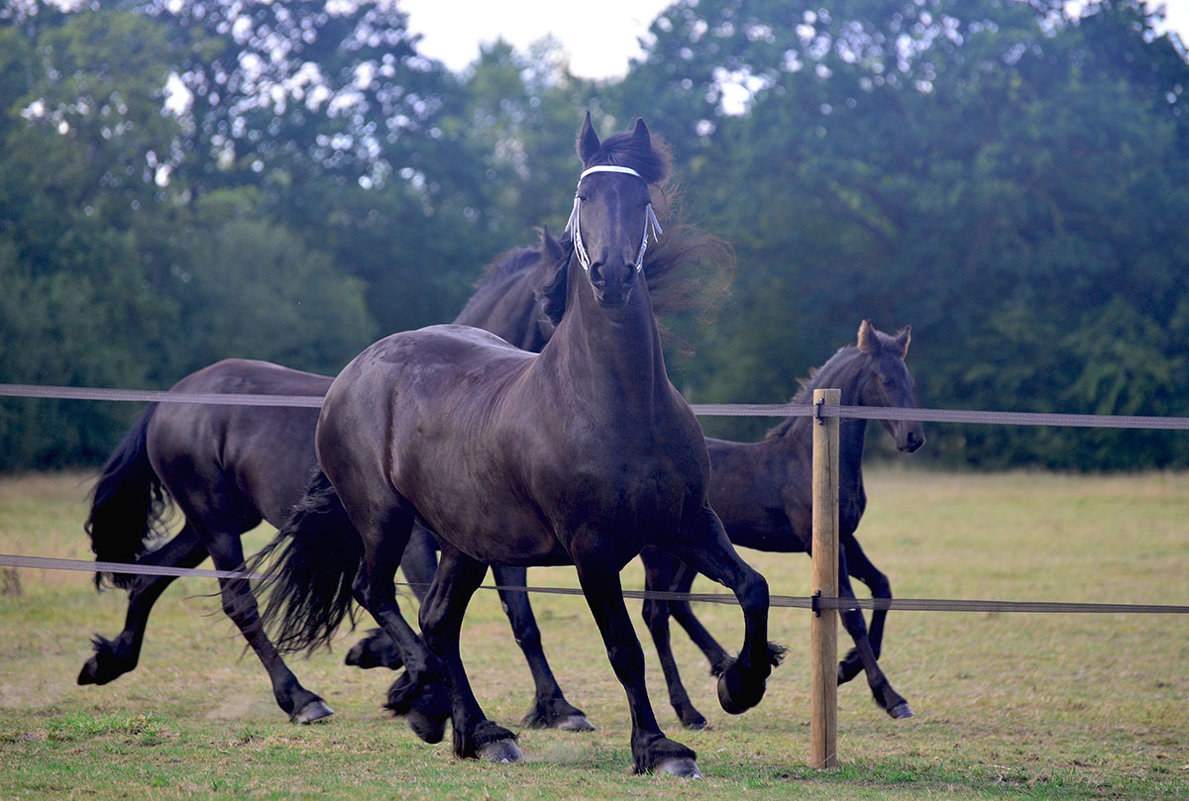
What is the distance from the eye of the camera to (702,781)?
4094 mm

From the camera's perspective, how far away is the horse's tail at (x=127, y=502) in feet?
23.0

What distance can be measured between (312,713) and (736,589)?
265 cm

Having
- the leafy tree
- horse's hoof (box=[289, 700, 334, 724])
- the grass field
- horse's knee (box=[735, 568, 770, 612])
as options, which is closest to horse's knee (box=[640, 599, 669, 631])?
the grass field

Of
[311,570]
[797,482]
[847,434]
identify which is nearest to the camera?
[311,570]

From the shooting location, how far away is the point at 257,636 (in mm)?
6195

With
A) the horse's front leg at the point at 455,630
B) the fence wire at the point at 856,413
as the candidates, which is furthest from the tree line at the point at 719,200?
the horse's front leg at the point at 455,630

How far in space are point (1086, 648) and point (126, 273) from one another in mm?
24547

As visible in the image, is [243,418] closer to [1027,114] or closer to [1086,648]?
[1086,648]

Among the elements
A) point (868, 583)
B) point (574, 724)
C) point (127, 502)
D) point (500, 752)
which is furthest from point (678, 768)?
point (127, 502)

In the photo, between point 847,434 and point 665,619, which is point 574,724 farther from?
point 847,434

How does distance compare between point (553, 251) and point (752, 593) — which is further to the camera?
point (553, 251)

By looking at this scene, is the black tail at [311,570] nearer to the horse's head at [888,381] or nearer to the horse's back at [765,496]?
the horse's back at [765,496]

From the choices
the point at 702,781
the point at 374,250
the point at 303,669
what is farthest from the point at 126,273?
the point at 702,781

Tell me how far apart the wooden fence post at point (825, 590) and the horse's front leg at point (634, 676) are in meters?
0.61
